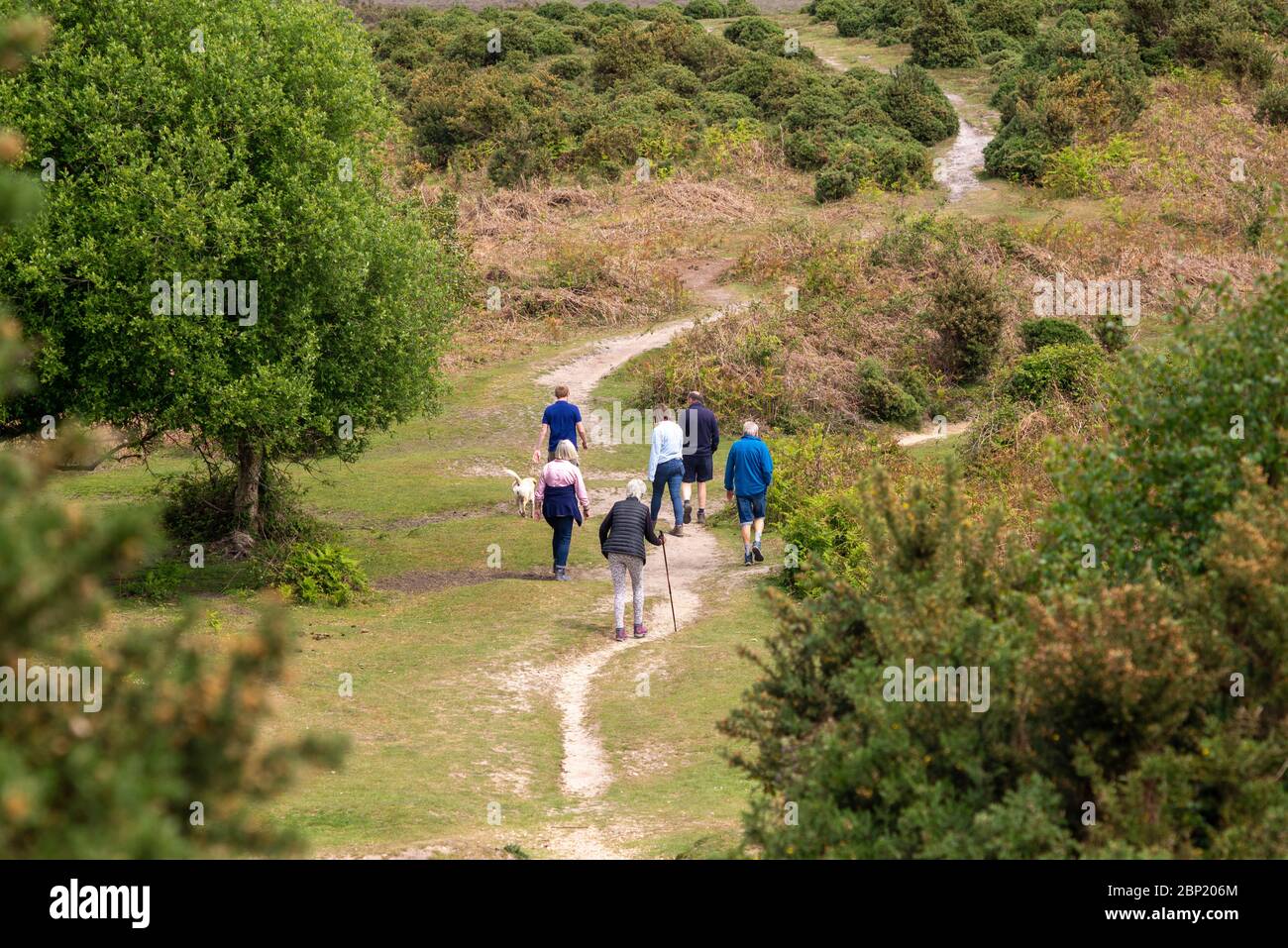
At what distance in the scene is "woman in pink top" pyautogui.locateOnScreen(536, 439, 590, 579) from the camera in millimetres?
17797

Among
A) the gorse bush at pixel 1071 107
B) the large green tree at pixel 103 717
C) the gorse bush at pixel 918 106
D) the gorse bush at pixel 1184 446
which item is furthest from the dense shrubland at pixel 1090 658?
the gorse bush at pixel 918 106

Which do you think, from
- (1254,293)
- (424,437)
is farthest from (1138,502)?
(424,437)

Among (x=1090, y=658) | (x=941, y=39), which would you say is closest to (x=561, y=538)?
(x=1090, y=658)

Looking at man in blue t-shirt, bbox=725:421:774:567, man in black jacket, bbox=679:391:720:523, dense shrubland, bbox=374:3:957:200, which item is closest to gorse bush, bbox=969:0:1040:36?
dense shrubland, bbox=374:3:957:200

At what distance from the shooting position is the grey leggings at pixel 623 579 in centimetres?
1565

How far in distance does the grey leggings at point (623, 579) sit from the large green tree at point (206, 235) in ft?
14.6

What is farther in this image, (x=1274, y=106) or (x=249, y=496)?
(x=1274, y=106)

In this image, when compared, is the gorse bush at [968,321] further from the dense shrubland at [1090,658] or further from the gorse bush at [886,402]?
the dense shrubland at [1090,658]

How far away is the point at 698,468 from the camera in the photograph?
69.6 ft

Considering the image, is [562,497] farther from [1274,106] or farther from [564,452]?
[1274,106]

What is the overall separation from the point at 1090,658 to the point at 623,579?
31.4 ft

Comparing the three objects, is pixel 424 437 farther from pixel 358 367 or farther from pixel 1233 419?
pixel 1233 419

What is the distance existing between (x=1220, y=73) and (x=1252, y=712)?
141 feet

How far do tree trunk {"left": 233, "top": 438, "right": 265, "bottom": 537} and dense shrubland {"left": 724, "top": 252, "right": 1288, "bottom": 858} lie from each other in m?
12.0
